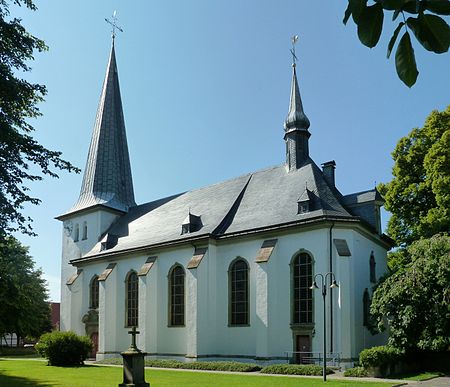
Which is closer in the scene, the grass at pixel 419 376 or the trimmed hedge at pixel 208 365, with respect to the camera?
the grass at pixel 419 376

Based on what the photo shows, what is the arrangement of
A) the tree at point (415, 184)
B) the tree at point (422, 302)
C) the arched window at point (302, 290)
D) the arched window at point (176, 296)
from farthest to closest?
the arched window at point (176, 296)
the tree at point (415, 184)
the arched window at point (302, 290)
the tree at point (422, 302)

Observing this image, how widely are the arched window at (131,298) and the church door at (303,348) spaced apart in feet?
41.1

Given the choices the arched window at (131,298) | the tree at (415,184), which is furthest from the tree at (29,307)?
the tree at (415,184)

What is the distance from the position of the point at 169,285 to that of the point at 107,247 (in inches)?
318

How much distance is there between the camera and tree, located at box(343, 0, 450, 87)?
2.53 meters

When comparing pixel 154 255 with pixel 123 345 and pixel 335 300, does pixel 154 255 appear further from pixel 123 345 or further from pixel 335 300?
pixel 335 300

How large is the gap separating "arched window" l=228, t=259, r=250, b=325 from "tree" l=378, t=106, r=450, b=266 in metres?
9.76

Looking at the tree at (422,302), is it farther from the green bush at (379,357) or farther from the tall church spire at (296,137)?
the tall church spire at (296,137)

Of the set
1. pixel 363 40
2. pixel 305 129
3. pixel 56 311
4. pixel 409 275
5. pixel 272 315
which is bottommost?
pixel 56 311

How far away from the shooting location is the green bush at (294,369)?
22439 mm

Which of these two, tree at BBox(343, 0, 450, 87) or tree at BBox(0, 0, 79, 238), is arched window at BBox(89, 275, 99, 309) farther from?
tree at BBox(343, 0, 450, 87)

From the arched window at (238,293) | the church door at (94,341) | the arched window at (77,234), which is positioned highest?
the arched window at (77,234)

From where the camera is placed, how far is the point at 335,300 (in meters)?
25.5

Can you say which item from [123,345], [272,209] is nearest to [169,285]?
[123,345]
